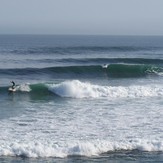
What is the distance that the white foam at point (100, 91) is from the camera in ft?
70.7

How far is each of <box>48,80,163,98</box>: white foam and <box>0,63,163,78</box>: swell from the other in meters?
6.42

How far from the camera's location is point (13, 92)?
867 inches

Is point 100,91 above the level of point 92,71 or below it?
below

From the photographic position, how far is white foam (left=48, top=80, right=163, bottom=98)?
21.5 metres

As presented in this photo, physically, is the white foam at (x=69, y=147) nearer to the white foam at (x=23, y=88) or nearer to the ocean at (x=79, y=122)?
the ocean at (x=79, y=122)

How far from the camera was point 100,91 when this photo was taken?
22.1m

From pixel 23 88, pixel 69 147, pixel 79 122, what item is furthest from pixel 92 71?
pixel 69 147

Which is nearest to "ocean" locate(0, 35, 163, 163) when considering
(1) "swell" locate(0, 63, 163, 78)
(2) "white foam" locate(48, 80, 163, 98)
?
(2) "white foam" locate(48, 80, 163, 98)

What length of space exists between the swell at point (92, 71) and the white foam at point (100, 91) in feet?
21.1

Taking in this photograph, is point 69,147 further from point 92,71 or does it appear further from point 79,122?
point 92,71

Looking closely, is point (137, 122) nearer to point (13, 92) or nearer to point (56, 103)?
point (56, 103)

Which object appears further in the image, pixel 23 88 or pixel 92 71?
pixel 92 71

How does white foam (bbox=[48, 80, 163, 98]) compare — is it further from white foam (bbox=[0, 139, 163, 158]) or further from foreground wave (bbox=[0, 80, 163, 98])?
white foam (bbox=[0, 139, 163, 158])

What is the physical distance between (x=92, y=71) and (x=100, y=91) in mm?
10488
